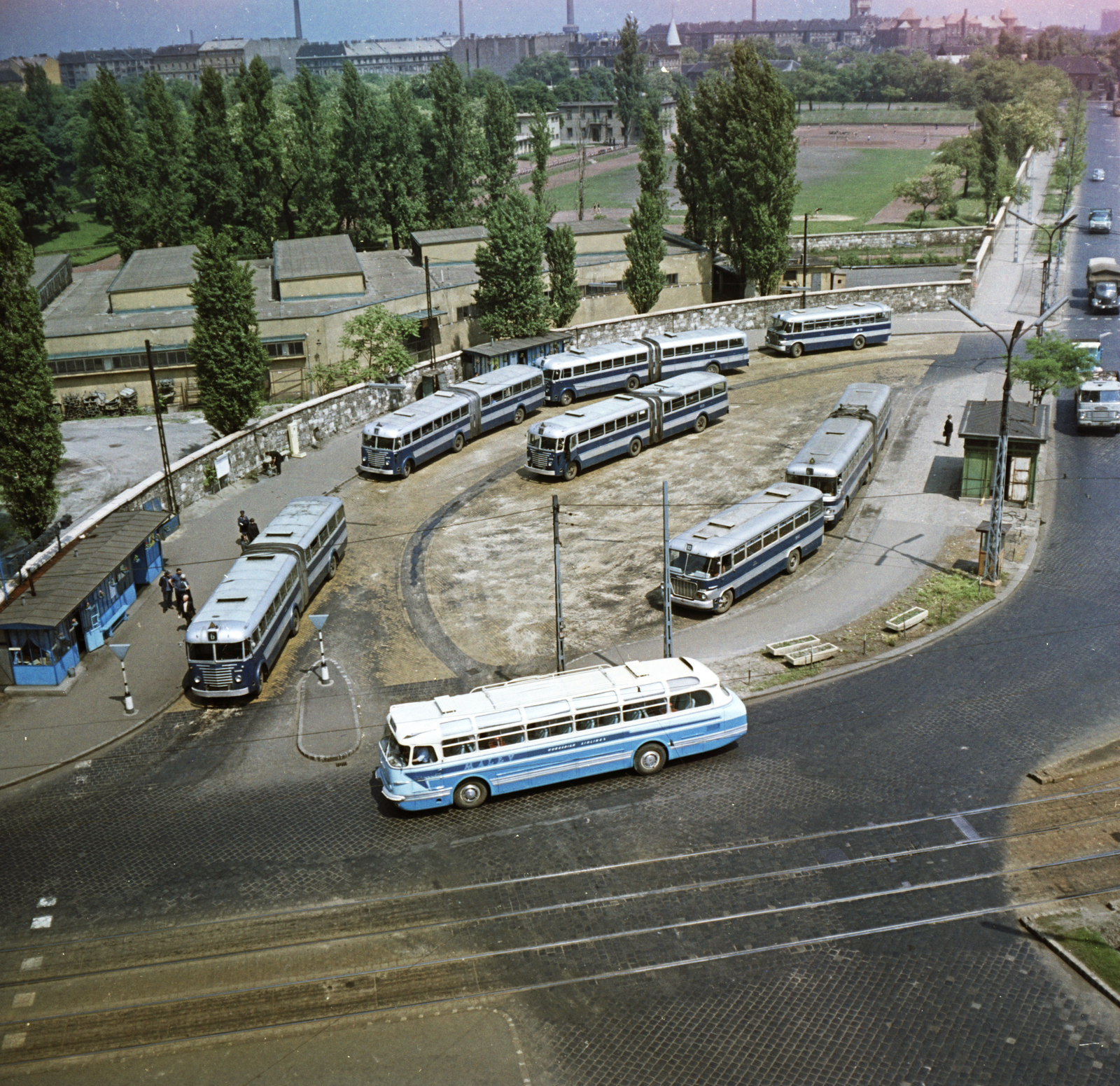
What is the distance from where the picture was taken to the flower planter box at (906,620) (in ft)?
109

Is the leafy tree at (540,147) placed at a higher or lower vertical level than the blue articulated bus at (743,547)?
higher

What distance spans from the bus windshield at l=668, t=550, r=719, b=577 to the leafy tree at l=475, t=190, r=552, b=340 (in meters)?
31.6

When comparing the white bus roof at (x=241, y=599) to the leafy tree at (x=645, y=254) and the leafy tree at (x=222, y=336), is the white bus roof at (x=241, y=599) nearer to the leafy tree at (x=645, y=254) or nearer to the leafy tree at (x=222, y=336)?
the leafy tree at (x=222, y=336)

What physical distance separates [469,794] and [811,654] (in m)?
11.6

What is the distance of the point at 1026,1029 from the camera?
1856 cm

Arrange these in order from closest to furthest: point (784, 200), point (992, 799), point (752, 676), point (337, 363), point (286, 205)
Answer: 1. point (992, 799)
2. point (752, 676)
3. point (337, 363)
4. point (784, 200)
5. point (286, 205)

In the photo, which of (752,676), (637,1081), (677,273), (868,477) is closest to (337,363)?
(677,273)

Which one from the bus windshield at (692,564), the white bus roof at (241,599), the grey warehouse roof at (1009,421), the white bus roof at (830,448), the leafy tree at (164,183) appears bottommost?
the bus windshield at (692,564)

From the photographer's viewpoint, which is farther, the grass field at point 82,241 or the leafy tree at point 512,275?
the grass field at point 82,241

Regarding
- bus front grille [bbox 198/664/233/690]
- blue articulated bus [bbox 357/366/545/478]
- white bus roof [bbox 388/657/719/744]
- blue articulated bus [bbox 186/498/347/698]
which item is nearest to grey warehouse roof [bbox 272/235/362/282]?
blue articulated bus [bbox 357/366/545/478]

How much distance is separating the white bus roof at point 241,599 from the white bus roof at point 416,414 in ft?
45.7

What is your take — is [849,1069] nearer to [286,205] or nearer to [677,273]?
[677,273]

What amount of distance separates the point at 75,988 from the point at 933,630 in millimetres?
24803

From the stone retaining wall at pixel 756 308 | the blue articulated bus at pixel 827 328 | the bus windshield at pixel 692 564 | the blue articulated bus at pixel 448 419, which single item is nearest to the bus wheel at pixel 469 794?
the bus windshield at pixel 692 564
